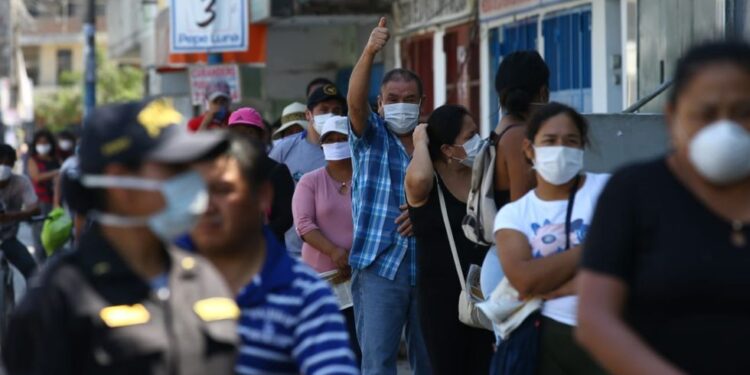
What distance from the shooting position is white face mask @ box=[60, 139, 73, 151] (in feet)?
78.8

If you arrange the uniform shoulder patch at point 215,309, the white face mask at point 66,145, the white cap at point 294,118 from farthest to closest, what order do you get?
the white face mask at point 66,145, the white cap at point 294,118, the uniform shoulder patch at point 215,309

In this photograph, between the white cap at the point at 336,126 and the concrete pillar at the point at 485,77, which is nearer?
the white cap at the point at 336,126

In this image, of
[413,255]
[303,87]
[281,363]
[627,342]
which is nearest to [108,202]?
[281,363]

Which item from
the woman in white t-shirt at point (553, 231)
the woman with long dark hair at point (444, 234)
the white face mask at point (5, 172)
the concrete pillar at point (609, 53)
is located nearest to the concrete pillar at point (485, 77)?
the concrete pillar at point (609, 53)

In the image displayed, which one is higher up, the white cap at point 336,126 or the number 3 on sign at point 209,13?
the number 3 on sign at point 209,13

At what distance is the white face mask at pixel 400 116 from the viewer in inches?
333

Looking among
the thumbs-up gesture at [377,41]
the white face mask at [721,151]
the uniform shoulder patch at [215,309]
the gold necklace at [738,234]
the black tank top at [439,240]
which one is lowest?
the black tank top at [439,240]

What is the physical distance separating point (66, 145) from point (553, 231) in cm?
1873

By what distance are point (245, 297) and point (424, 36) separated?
15.8 metres

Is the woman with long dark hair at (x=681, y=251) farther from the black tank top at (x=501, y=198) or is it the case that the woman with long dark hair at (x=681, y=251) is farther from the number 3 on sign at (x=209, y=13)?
the number 3 on sign at (x=209, y=13)

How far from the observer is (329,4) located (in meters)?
19.9

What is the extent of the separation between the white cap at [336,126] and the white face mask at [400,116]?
1.93ft

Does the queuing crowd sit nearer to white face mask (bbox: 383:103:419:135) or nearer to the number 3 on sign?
white face mask (bbox: 383:103:419:135)

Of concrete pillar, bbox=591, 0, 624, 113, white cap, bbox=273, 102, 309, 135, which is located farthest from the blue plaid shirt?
concrete pillar, bbox=591, 0, 624, 113
